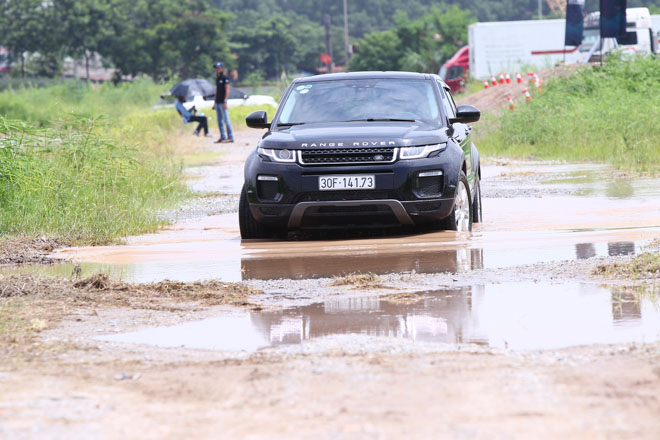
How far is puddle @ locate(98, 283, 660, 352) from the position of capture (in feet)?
18.1

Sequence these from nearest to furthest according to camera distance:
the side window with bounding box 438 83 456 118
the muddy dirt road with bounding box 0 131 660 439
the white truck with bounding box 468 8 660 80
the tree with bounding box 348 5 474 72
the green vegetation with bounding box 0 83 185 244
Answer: the muddy dirt road with bounding box 0 131 660 439, the side window with bounding box 438 83 456 118, the green vegetation with bounding box 0 83 185 244, the white truck with bounding box 468 8 660 80, the tree with bounding box 348 5 474 72

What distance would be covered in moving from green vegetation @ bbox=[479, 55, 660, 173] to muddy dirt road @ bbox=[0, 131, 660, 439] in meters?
9.28

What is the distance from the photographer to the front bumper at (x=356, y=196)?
9.55m

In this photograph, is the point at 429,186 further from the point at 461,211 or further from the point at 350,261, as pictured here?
the point at 350,261

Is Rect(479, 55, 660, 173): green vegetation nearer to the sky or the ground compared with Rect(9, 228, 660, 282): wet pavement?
nearer to the ground

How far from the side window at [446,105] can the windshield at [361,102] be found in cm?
9

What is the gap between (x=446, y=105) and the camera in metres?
10.9

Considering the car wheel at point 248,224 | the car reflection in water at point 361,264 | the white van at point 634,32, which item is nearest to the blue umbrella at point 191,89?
the white van at point 634,32

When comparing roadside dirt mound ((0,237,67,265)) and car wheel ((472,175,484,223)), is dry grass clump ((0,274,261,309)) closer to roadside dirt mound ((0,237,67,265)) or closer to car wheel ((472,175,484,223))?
roadside dirt mound ((0,237,67,265))

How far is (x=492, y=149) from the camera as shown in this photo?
78.5 feet

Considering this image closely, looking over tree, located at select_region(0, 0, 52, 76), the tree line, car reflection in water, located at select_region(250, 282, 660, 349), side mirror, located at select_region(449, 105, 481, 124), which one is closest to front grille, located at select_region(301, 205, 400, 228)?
side mirror, located at select_region(449, 105, 481, 124)

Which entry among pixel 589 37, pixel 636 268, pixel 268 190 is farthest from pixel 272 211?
pixel 589 37

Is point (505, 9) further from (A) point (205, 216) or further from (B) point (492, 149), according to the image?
(A) point (205, 216)

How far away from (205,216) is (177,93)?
1064 inches
